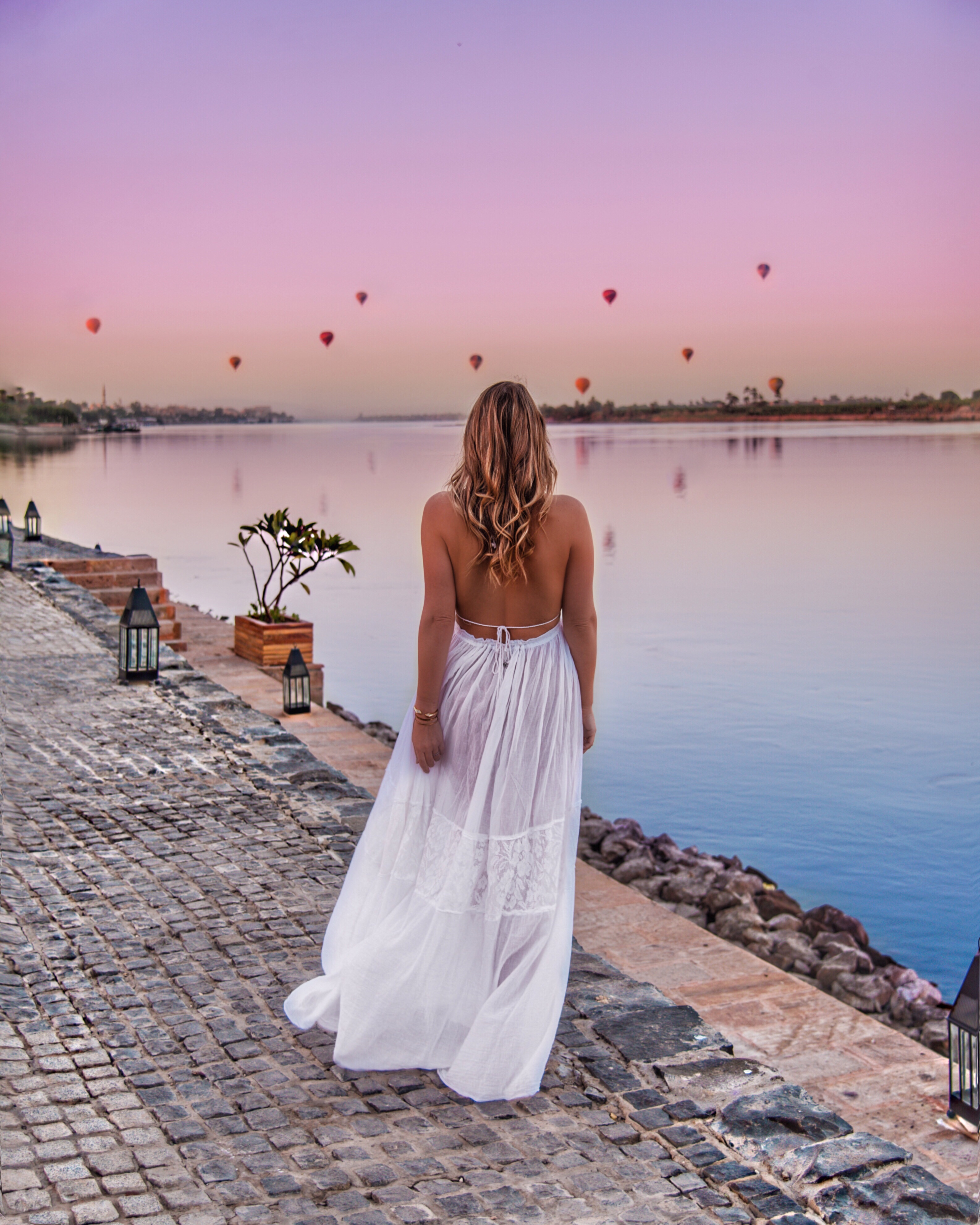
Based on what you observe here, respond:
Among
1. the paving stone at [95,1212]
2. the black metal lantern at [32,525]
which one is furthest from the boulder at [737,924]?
the black metal lantern at [32,525]

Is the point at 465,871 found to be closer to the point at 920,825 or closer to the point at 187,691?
the point at 187,691

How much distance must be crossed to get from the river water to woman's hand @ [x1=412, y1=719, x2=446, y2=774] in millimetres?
735

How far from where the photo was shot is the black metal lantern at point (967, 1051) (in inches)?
145

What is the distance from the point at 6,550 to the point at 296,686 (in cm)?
672

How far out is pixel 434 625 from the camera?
3.08 metres

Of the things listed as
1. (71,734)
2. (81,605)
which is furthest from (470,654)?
(81,605)

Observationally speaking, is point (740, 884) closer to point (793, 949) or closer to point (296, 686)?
point (793, 949)

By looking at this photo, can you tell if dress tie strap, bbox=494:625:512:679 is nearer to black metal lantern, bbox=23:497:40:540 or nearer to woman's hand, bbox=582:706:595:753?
woman's hand, bbox=582:706:595:753

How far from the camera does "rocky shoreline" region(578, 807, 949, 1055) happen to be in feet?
21.0

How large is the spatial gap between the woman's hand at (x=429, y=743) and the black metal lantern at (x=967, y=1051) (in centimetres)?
178

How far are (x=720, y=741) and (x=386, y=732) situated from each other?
4.13 m

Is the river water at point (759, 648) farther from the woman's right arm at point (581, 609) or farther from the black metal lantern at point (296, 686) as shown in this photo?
the black metal lantern at point (296, 686)

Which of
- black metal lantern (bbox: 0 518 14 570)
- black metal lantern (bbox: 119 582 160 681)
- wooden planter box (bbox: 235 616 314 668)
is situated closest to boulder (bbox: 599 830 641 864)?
black metal lantern (bbox: 119 582 160 681)

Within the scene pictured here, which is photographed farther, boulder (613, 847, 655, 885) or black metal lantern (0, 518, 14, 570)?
black metal lantern (0, 518, 14, 570)
